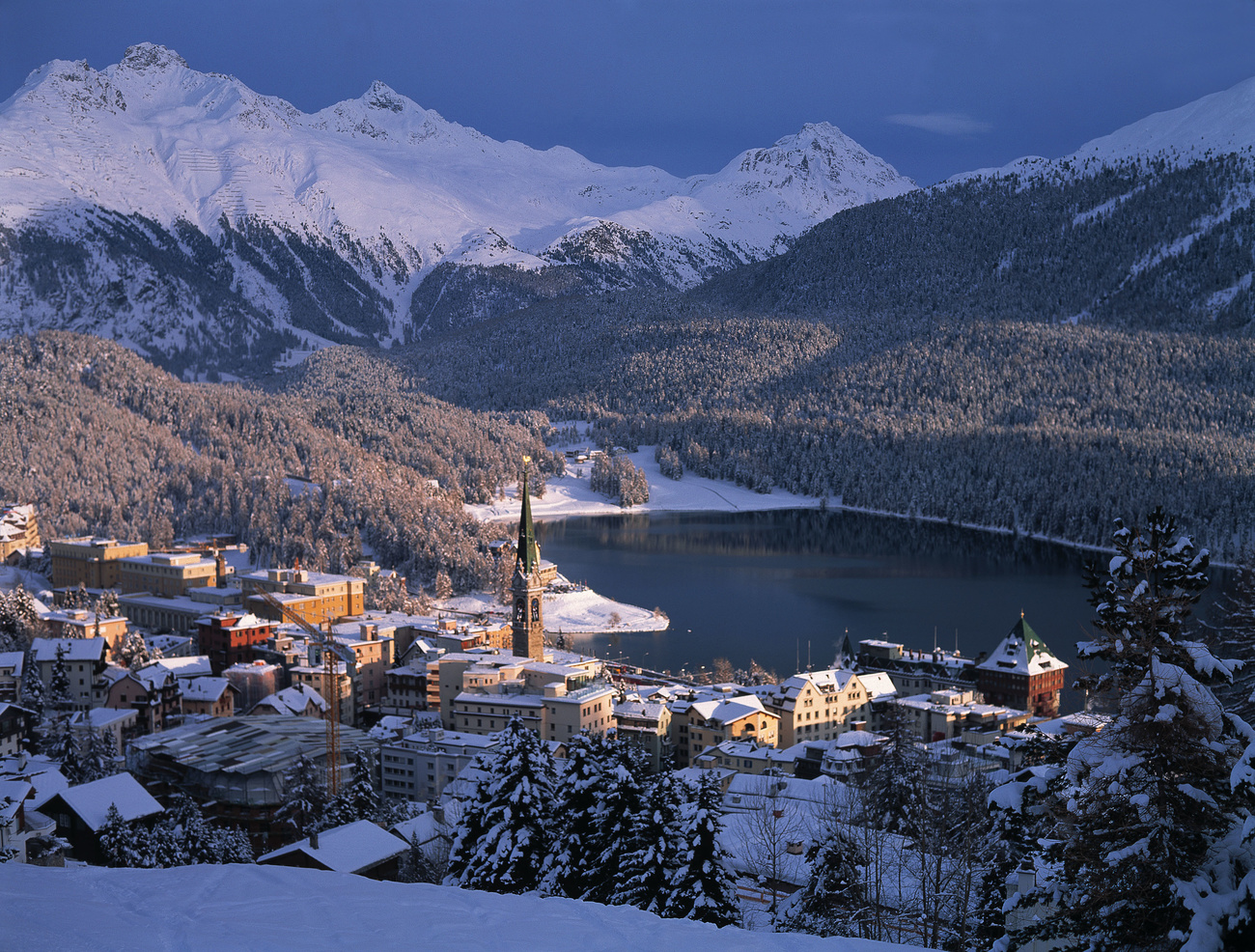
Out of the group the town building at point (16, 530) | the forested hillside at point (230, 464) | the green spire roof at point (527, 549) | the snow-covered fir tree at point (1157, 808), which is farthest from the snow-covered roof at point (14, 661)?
the snow-covered fir tree at point (1157, 808)

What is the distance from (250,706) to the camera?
39594 mm

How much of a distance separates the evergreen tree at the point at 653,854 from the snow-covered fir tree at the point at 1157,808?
5918 millimetres

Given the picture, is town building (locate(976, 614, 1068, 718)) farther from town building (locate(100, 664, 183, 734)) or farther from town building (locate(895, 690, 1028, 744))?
town building (locate(100, 664, 183, 734))

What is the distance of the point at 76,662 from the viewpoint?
39500 mm

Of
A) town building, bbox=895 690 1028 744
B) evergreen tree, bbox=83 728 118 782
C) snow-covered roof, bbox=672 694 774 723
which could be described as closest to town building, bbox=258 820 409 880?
evergreen tree, bbox=83 728 118 782

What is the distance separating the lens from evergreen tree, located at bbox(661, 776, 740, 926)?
1338cm

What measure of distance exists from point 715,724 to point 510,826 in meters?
18.2

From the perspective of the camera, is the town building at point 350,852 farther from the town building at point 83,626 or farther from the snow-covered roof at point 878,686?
the town building at point 83,626

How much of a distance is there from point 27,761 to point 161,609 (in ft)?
105

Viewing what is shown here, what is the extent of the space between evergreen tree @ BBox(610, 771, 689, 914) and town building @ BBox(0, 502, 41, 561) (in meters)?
65.2

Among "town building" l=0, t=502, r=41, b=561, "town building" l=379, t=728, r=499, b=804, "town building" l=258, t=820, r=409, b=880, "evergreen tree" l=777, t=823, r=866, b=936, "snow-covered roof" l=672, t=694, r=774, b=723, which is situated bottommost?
"town building" l=379, t=728, r=499, b=804

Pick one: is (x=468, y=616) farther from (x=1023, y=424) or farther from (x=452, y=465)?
(x=1023, y=424)

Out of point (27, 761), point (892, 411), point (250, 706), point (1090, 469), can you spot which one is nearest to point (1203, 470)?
point (1090, 469)

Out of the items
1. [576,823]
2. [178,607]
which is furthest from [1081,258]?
[576,823]
